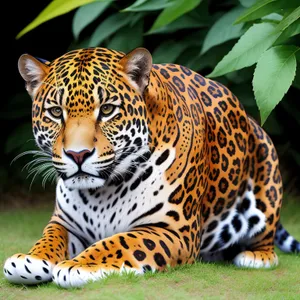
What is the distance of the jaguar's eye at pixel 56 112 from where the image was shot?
194 inches

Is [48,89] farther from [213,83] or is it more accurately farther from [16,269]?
[213,83]

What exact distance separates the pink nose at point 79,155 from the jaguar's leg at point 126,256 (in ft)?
1.61

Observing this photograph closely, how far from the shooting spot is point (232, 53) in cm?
525

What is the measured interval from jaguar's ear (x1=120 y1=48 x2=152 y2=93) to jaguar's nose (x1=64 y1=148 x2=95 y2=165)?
0.59 m

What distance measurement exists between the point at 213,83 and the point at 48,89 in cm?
146

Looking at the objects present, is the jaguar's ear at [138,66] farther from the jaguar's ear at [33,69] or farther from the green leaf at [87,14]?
the green leaf at [87,14]

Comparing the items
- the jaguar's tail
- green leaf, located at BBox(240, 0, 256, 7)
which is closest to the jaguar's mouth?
the jaguar's tail

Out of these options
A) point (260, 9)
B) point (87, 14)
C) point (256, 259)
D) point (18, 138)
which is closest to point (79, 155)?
point (260, 9)

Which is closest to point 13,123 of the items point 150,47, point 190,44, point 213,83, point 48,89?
point 150,47

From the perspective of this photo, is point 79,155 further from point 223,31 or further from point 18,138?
point 18,138

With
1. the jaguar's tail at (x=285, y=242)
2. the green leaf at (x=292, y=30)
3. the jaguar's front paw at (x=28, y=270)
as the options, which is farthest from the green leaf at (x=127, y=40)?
the jaguar's front paw at (x=28, y=270)

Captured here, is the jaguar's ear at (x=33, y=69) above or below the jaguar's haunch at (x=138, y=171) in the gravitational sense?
above

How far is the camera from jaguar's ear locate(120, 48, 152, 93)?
504 centimetres

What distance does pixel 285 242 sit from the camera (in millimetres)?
6422
